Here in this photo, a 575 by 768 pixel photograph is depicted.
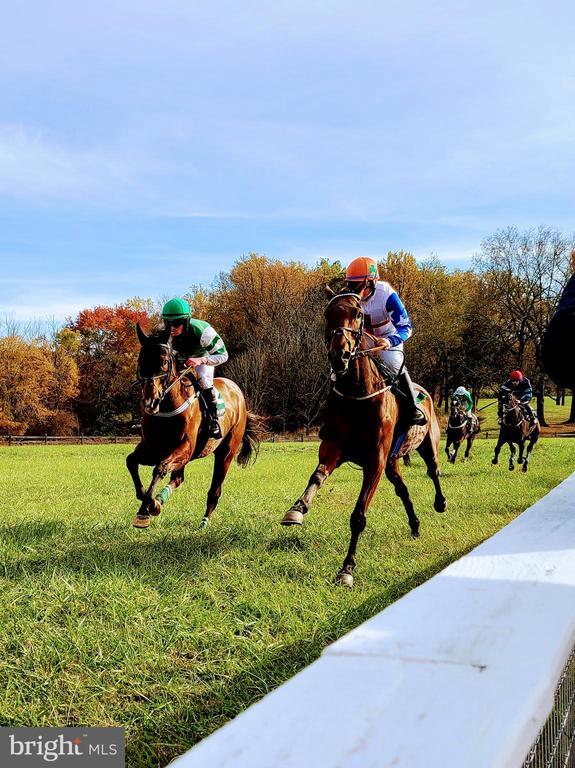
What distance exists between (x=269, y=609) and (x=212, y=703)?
4.36 feet

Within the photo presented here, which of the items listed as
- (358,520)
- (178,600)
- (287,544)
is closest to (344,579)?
(358,520)

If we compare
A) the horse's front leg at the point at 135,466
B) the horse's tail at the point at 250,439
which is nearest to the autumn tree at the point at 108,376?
the horse's tail at the point at 250,439

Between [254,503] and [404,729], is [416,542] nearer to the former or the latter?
[254,503]

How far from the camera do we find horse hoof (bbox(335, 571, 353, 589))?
5379 millimetres

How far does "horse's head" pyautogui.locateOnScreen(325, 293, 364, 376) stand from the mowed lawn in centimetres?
175

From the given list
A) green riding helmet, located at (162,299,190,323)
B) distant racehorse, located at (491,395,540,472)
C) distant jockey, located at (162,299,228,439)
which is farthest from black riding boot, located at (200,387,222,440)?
distant racehorse, located at (491,395,540,472)

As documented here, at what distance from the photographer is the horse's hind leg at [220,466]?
28.5 feet

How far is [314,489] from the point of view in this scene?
5742mm

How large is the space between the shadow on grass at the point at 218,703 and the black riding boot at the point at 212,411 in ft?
13.5

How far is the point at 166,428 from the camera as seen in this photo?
7.57m

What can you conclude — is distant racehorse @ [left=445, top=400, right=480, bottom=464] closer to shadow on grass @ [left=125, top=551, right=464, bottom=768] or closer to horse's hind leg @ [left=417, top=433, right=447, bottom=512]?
horse's hind leg @ [left=417, top=433, right=447, bottom=512]

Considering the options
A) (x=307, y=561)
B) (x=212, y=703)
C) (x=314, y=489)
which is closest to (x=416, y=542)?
(x=307, y=561)

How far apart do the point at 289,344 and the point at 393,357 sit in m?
41.6

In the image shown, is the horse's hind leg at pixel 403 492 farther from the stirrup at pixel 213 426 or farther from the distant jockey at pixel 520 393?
the distant jockey at pixel 520 393
